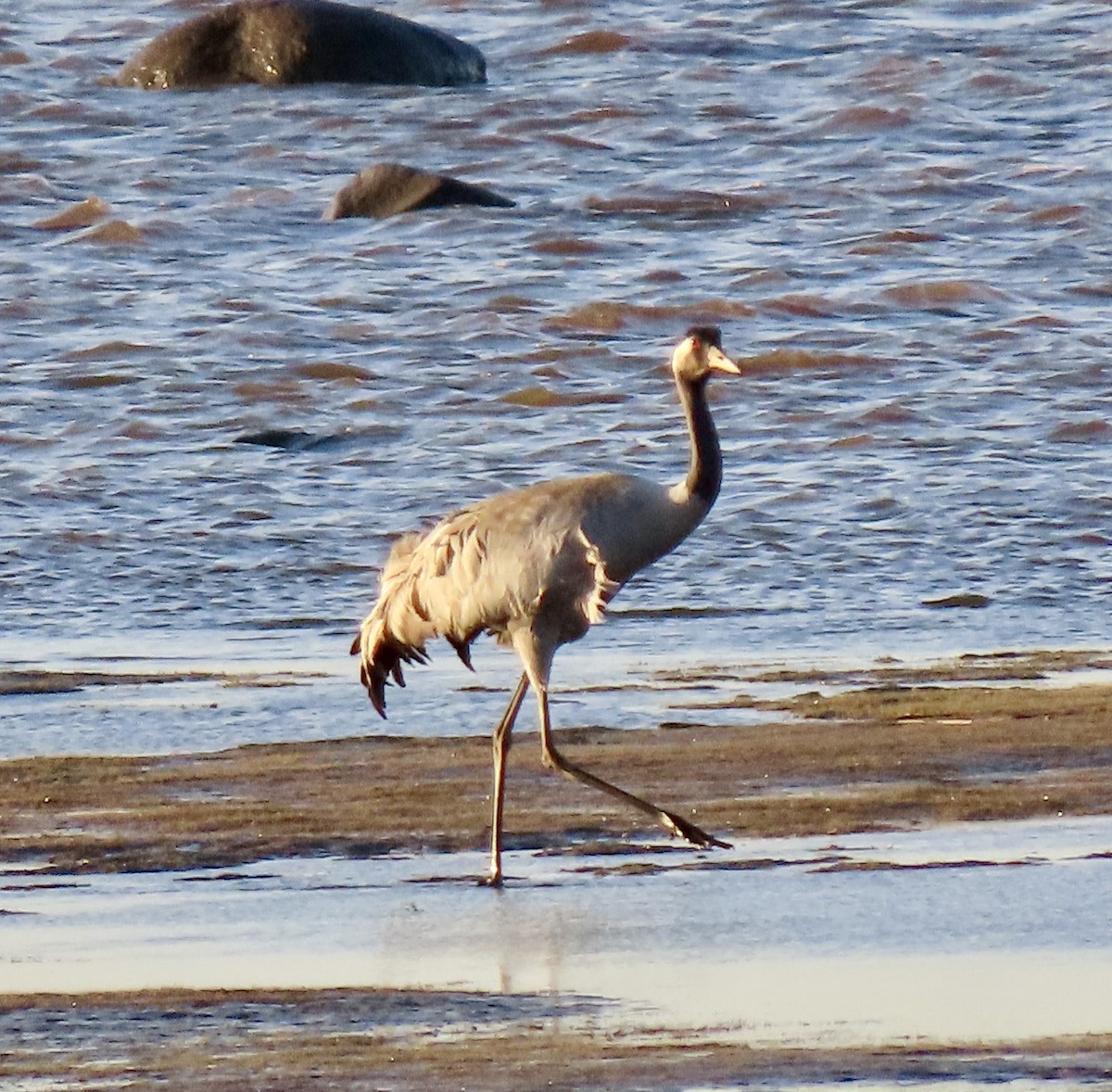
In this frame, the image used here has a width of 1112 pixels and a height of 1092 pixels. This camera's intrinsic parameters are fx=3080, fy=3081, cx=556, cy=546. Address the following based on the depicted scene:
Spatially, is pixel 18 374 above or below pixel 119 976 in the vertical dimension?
below

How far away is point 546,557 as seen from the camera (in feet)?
24.6

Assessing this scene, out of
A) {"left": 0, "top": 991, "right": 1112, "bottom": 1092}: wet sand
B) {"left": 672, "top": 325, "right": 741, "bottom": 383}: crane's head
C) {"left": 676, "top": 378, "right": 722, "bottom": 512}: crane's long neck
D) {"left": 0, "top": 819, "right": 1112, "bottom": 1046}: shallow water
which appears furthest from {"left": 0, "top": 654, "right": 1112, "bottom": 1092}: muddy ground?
{"left": 672, "top": 325, "right": 741, "bottom": 383}: crane's head

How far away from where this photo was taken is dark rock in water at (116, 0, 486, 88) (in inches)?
746

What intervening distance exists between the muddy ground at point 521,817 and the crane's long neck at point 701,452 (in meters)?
0.65

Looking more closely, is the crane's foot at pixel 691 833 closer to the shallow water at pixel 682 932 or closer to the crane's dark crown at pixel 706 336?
the shallow water at pixel 682 932

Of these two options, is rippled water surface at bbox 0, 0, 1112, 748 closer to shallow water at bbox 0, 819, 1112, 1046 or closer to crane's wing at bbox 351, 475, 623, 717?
crane's wing at bbox 351, 475, 623, 717

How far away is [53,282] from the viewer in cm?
1584

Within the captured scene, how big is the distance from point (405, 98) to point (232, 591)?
8.84 metres

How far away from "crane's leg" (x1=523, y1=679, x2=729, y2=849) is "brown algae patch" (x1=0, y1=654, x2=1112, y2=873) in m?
0.08

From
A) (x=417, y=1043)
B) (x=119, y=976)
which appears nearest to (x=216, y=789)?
(x=119, y=976)

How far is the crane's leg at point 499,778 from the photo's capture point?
21.7ft

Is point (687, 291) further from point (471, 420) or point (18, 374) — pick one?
point (18, 374)

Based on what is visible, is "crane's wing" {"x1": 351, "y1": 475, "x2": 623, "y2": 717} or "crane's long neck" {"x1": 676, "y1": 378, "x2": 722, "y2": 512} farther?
"crane's long neck" {"x1": 676, "y1": 378, "x2": 722, "y2": 512}

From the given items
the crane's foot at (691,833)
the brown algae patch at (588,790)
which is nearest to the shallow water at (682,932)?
the crane's foot at (691,833)
